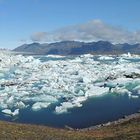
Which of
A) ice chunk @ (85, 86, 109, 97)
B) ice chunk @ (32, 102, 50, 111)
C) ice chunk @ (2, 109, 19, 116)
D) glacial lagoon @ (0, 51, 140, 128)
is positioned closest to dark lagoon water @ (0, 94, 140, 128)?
glacial lagoon @ (0, 51, 140, 128)

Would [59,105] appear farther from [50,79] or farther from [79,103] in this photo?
[50,79]

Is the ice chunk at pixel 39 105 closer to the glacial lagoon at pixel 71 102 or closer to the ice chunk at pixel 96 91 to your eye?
the glacial lagoon at pixel 71 102

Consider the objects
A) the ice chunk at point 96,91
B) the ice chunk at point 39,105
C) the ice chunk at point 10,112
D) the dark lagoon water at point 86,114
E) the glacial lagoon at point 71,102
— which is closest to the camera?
the dark lagoon water at point 86,114

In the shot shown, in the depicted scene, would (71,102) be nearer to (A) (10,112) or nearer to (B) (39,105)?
(B) (39,105)

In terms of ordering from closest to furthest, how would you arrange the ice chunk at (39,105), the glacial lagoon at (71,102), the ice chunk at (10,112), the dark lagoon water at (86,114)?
the dark lagoon water at (86,114), the glacial lagoon at (71,102), the ice chunk at (10,112), the ice chunk at (39,105)

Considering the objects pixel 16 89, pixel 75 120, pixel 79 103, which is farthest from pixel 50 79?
pixel 75 120

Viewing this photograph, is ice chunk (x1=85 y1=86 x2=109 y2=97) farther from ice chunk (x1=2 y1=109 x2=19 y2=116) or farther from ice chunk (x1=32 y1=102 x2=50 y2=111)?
ice chunk (x1=2 y1=109 x2=19 y2=116)

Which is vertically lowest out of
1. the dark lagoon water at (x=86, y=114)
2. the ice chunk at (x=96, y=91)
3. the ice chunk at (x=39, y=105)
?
the dark lagoon water at (x=86, y=114)

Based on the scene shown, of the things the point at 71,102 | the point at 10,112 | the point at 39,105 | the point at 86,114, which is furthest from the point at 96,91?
the point at 10,112

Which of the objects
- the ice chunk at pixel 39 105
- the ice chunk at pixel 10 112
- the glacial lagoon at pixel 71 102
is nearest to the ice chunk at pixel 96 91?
the glacial lagoon at pixel 71 102
